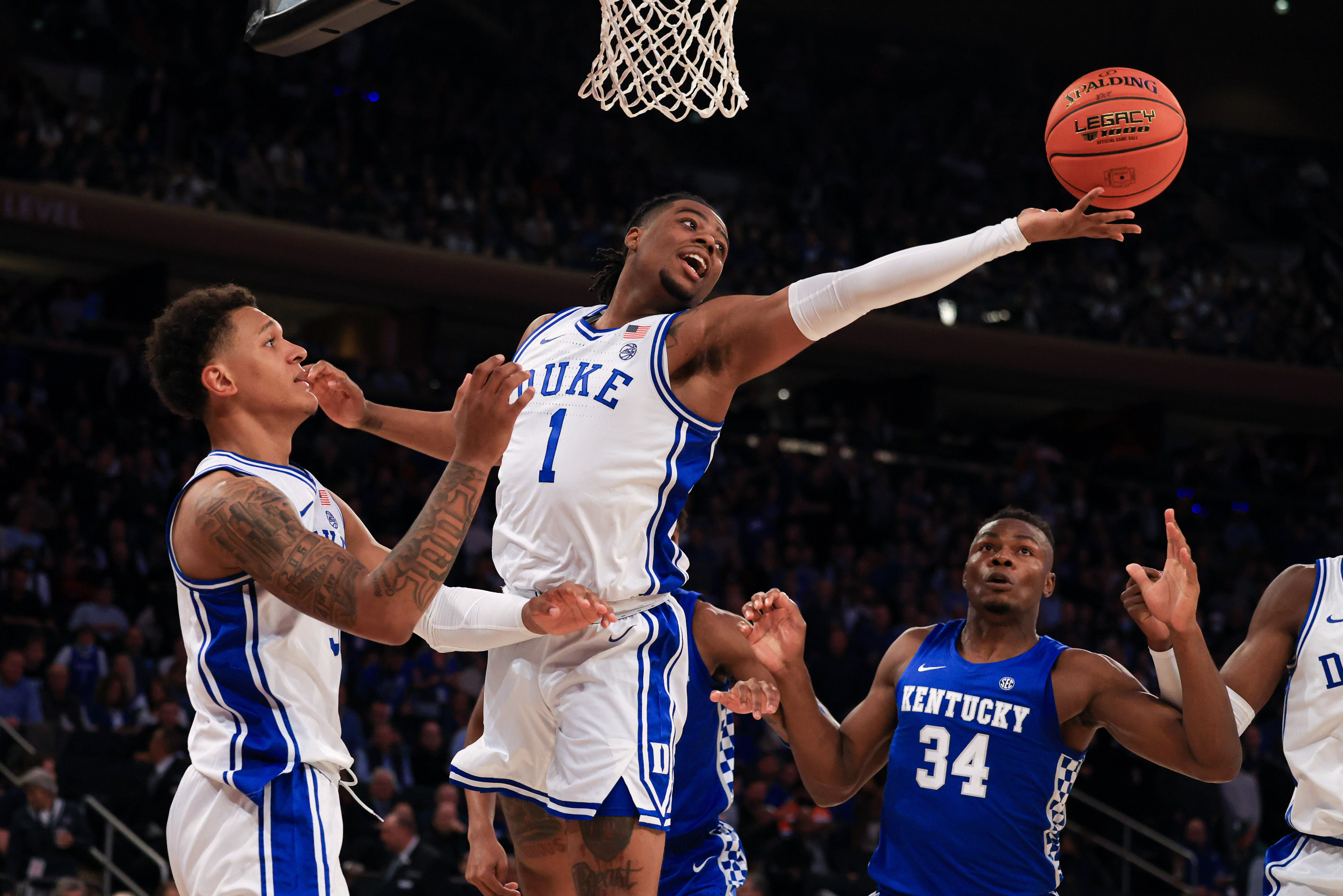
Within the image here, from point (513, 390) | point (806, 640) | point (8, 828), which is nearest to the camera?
point (513, 390)

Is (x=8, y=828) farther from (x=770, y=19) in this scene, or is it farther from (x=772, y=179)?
(x=770, y=19)

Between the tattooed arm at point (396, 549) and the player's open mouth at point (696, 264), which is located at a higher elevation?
the player's open mouth at point (696, 264)

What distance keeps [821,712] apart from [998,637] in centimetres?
64

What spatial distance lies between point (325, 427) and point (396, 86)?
5719 millimetres

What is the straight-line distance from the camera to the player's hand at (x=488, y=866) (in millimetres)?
4332

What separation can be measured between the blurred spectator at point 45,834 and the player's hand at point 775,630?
5894mm

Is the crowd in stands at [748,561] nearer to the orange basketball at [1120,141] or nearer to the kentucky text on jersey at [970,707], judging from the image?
the kentucky text on jersey at [970,707]

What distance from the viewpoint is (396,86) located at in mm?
18125

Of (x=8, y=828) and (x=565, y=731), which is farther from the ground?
(x=565, y=731)

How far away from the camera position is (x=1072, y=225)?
146 inches

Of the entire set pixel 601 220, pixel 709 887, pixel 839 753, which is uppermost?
pixel 601 220

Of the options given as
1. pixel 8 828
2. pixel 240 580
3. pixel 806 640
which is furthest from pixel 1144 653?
pixel 240 580

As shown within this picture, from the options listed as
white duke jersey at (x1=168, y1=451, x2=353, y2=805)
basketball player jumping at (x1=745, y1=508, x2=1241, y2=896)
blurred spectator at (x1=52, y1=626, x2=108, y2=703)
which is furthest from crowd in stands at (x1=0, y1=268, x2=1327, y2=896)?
white duke jersey at (x1=168, y1=451, x2=353, y2=805)

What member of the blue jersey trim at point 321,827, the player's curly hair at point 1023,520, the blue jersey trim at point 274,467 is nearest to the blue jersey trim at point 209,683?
the blue jersey trim at point 321,827
